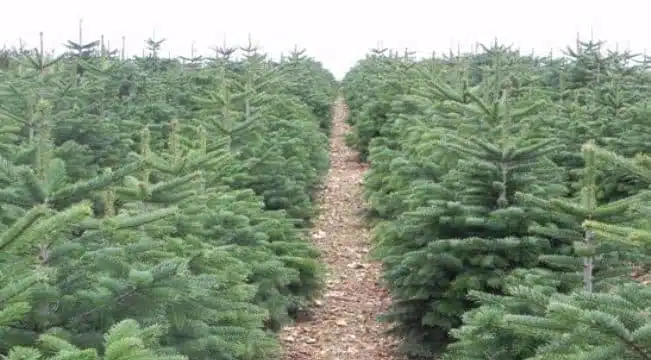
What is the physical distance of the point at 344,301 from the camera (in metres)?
10.2

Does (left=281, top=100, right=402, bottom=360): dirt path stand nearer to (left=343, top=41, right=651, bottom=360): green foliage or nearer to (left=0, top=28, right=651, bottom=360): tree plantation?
(left=0, top=28, right=651, bottom=360): tree plantation

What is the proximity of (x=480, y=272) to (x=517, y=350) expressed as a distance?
2208mm

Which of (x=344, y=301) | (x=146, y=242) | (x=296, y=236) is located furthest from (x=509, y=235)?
(x=146, y=242)

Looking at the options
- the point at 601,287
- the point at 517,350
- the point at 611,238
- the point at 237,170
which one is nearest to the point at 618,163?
the point at 611,238

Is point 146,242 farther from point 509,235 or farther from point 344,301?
point 344,301

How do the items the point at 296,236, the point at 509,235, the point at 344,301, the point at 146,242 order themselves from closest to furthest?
the point at 146,242 → the point at 509,235 → the point at 296,236 → the point at 344,301

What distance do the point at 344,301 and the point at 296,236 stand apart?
1.31 metres

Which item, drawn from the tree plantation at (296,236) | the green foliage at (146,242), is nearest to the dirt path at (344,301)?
the tree plantation at (296,236)

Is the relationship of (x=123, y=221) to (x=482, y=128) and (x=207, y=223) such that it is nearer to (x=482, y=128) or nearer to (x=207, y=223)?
(x=207, y=223)

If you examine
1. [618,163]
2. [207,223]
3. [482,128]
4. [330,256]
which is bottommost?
[330,256]

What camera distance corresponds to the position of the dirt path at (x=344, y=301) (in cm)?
855

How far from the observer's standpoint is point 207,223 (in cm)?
702

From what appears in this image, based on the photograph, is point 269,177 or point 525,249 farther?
point 269,177

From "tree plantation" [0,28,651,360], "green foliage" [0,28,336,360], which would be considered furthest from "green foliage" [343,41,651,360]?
"green foliage" [0,28,336,360]
